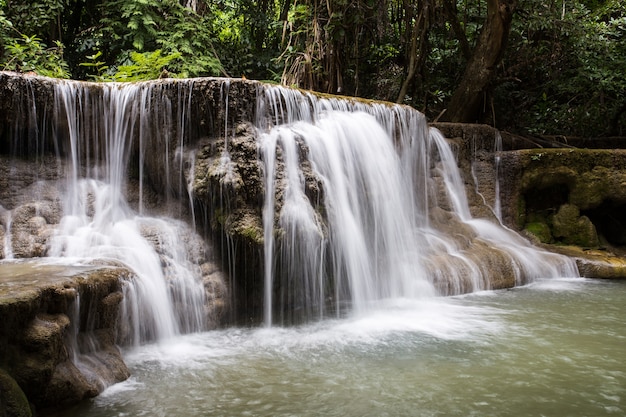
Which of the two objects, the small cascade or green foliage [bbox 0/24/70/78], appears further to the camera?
green foliage [bbox 0/24/70/78]

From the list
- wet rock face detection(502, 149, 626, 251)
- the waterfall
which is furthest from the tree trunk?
the waterfall

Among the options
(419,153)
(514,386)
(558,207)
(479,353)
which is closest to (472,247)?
(419,153)

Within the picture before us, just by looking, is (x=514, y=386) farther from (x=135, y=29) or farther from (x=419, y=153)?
(x=135, y=29)

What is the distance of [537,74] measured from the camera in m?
13.4

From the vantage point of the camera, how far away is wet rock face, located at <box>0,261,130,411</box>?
3346 mm

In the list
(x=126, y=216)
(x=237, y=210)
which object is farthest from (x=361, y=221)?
(x=126, y=216)

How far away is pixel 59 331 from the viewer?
11.7ft

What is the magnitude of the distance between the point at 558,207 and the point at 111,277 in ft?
27.7

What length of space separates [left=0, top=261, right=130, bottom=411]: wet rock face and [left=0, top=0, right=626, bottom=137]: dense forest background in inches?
212

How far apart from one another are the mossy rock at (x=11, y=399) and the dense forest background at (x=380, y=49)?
256 inches

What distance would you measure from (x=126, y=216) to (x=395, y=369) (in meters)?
3.63

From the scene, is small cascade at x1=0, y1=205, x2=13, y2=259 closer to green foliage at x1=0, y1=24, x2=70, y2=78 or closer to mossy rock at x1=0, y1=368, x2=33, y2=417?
mossy rock at x1=0, y1=368, x2=33, y2=417

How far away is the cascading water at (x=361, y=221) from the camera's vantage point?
607 cm

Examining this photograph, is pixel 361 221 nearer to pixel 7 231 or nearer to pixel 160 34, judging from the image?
pixel 7 231
